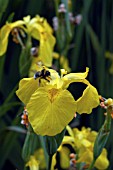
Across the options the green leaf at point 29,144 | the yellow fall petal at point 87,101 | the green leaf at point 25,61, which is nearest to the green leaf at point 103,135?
the yellow fall petal at point 87,101

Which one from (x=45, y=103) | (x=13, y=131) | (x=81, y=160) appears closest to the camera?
(x=45, y=103)

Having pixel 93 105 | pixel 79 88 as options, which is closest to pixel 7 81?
pixel 79 88

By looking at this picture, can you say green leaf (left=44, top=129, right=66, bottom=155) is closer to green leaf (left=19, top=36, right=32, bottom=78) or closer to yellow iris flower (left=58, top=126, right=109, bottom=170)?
yellow iris flower (left=58, top=126, right=109, bottom=170)

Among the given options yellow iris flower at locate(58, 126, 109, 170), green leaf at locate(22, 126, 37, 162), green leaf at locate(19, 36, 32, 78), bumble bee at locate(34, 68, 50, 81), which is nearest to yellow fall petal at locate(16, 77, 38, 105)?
bumble bee at locate(34, 68, 50, 81)

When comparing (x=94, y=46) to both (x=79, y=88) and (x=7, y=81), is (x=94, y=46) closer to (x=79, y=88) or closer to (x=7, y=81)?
(x=79, y=88)

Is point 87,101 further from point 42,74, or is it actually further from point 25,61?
point 25,61

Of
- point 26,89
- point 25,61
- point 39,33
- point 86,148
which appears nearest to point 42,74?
point 26,89

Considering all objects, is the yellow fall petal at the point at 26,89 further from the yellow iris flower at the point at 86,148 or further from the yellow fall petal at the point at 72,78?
the yellow iris flower at the point at 86,148
